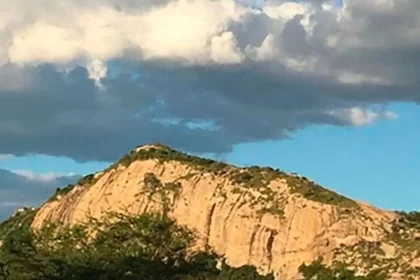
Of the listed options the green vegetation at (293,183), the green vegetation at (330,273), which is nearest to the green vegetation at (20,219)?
the green vegetation at (293,183)

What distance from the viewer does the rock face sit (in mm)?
105688

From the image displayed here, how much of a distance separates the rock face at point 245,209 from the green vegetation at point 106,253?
58.8 feet

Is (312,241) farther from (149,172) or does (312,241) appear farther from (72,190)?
(72,190)

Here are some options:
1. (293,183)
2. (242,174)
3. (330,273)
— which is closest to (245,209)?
(293,183)

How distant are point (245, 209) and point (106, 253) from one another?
3728 cm

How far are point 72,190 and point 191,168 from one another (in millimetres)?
20125

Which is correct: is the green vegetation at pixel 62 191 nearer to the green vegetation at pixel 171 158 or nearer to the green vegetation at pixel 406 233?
the green vegetation at pixel 171 158

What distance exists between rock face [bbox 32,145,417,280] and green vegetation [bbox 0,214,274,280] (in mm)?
17914

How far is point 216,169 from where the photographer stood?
12388cm

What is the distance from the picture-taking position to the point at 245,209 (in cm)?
11338

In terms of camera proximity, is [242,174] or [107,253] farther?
[242,174]

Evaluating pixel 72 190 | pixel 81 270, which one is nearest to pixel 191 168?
pixel 72 190

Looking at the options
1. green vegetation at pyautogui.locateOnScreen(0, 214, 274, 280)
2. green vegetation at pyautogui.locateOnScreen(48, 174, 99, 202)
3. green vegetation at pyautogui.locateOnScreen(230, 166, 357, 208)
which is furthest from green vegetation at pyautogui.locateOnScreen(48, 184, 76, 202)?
green vegetation at pyautogui.locateOnScreen(0, 214, 274, 280)

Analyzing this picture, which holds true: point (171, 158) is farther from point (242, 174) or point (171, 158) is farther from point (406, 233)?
point (406, 233)
